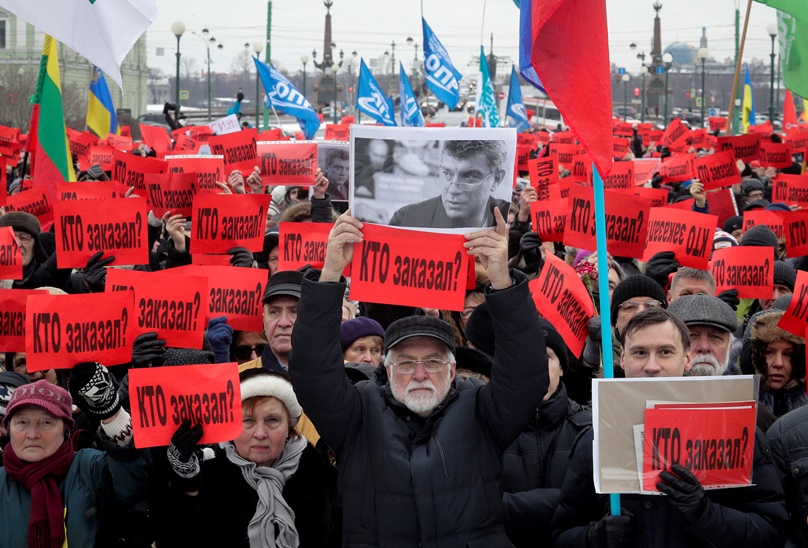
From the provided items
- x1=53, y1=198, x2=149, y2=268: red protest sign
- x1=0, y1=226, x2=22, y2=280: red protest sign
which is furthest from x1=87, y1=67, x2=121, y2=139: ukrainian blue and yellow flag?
x1=53, y1=198, x2=149, y2=268: red protest sign

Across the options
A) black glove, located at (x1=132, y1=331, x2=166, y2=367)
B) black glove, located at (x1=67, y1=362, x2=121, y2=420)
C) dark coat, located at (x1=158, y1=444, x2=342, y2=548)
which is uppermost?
black glove, located at (x1=132, y1=331, x2=166, y2=367)

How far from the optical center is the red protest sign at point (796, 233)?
782cm

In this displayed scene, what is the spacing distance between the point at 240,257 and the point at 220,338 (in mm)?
1586

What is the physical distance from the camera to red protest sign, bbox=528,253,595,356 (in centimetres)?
564

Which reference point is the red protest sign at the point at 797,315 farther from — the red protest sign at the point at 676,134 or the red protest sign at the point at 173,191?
the red protest sign at the point at 676,134

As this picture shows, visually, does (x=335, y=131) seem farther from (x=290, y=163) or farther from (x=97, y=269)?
(x=97, y=269)

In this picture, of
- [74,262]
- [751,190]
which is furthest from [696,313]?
[751,190]

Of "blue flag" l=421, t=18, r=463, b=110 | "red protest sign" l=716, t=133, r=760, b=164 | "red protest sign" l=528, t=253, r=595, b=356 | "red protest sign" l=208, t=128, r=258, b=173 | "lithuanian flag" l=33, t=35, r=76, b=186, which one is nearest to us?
"red protest sign" l=528, t=253, r=595, b=356

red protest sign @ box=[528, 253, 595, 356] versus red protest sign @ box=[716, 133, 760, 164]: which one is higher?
red protest sign @ box=[716, 133, 760, 164]

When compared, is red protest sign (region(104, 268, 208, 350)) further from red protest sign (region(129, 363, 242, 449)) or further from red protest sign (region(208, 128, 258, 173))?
red protest sign (region(208, 128, 258, 173))

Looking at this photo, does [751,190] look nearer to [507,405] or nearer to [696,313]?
[696,313]

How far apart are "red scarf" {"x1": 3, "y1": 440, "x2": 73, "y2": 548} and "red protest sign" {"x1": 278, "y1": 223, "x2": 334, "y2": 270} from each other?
2.98 meters

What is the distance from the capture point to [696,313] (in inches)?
201

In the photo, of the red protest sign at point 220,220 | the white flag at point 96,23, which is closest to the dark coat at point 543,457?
the white flag at point 96,23
